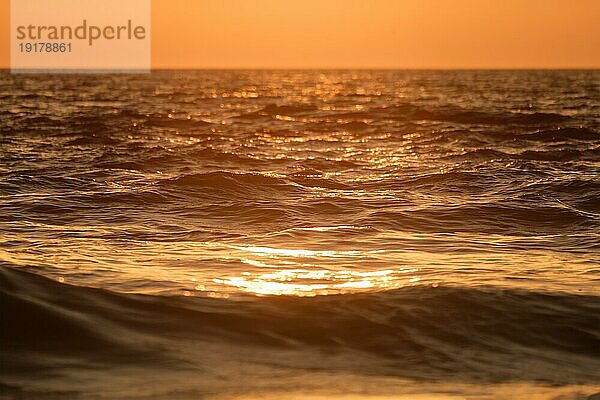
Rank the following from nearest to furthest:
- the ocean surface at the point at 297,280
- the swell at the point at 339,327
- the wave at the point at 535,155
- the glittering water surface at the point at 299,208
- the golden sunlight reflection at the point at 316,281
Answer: the ocean surface at the point at 297,280 → the swell at the point at 339,327 → the golden sunlight reflection at the point at 316,281 → the glittering water surface at the point at 299,208 → the wave at the point at 535,155

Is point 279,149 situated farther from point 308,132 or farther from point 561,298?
point 561,298

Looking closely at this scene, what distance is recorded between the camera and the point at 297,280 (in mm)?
7840

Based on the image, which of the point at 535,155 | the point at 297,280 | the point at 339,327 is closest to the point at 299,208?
the point at 297,280

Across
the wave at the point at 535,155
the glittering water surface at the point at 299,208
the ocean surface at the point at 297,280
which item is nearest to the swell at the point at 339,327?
the ocean surface at the point at 297,280

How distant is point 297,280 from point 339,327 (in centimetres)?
130

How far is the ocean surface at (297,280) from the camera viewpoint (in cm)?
559

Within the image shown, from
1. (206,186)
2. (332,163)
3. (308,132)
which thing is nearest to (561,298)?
(206,186)

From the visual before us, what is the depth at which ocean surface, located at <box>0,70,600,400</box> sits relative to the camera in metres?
5.59

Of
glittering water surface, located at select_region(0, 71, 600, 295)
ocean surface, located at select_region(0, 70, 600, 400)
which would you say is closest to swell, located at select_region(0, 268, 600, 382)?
ocean surface, located at select_region(0, 70, 600, 400)

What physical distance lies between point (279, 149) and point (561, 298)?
1568cm

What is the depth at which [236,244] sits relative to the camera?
9766 millimetres

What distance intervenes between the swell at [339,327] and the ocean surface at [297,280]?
0.02 m

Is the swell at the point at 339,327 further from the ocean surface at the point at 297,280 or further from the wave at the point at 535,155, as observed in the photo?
the wave at the point at 535,155

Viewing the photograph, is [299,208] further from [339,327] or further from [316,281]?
[339,327]
